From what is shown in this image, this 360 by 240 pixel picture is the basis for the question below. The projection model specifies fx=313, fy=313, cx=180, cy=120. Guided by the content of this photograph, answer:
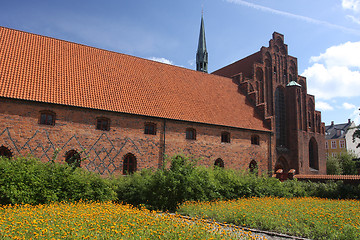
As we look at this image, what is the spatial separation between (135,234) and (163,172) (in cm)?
723

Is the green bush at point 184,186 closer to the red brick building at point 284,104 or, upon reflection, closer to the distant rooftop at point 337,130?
the red brick building at point 284,104

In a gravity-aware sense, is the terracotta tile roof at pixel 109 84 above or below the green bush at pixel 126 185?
above

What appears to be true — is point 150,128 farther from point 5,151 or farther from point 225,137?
point 5,151

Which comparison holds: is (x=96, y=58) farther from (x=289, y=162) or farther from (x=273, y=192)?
(x=289, y=162)

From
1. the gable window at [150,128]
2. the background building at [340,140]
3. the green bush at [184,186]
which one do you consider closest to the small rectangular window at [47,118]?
the green bush at [184,186]

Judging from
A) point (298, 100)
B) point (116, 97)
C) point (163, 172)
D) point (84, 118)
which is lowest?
point (163, 172)

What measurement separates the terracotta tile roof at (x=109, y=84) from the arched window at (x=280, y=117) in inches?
150

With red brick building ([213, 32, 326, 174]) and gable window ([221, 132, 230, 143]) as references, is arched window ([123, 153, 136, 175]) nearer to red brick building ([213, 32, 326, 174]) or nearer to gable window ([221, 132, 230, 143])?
gable window ([221, 132, 230, 143])

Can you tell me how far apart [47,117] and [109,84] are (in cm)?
507

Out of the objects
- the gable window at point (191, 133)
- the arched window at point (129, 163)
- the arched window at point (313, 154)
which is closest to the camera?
the arched window at point (129, 163)

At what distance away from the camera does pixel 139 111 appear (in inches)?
823

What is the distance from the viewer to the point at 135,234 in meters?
7.64

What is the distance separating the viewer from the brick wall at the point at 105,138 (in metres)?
17.0

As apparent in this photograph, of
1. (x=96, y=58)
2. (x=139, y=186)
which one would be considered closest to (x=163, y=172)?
(x=139, y=186)
